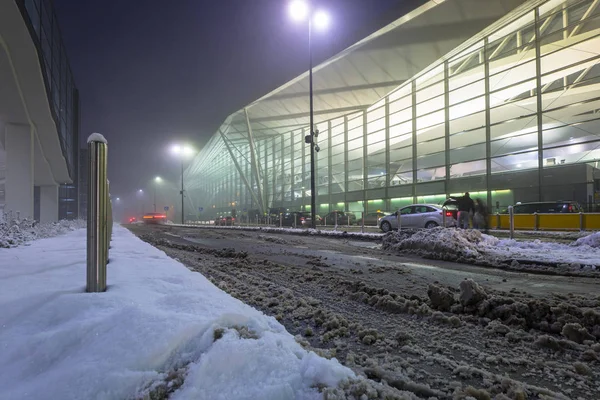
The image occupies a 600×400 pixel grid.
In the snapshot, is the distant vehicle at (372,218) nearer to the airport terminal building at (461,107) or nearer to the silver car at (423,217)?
the airport terminal building at (461,107)

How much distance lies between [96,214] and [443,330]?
3243 mm

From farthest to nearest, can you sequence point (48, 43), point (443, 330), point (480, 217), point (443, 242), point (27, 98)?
point (48, 43)
point (480, 217)
point (27, 98)
point (443, 242)
point (443, 330)

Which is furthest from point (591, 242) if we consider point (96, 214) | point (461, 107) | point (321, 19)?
point (461, 107)

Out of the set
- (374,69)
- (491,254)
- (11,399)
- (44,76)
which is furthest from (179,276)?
(374,69)

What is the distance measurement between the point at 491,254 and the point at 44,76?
16.6 m

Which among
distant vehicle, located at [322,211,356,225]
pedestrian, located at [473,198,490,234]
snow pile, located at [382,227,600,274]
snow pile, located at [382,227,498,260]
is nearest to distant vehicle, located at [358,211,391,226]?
distant vehicle, located at [322,211,356,225]

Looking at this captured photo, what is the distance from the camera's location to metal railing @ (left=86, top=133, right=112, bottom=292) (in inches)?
111

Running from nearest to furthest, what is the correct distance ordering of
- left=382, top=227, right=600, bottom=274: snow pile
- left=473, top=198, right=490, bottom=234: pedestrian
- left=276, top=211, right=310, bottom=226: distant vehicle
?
left=382, top=227, right=600, bottom=274: snow pile
left=473, top=198, right=490, bottom=234: pedestrian
left=276, top=211, right=310, bottom=226: distant vehicle

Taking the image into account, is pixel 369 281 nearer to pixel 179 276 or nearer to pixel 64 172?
pixel 179 276

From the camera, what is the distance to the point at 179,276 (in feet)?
13.0

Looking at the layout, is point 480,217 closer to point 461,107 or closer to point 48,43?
point 461,107

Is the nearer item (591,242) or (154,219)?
(591,242)

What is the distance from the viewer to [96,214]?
2.89 meters

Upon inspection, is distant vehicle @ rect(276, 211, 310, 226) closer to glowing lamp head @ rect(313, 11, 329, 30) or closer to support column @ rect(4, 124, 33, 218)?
glowing lamp head @ rect(313, 11, 329, 30)
